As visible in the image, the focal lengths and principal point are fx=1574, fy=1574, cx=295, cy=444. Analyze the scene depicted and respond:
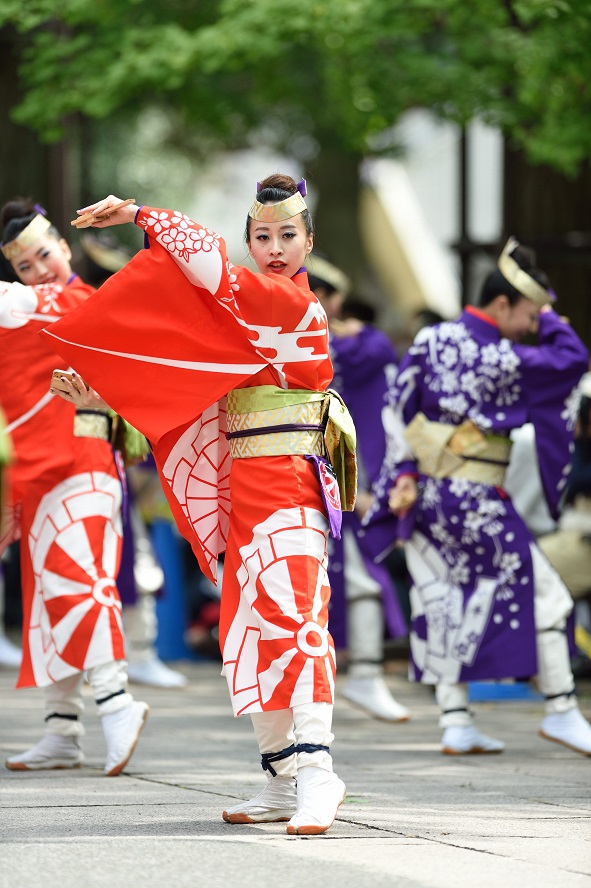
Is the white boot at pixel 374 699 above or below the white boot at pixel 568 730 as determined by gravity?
below

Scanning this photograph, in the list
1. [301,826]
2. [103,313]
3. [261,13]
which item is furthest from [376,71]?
[301,826]

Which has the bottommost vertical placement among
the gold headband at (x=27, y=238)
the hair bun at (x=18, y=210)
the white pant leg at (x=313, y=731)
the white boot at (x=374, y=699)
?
the white boot at (x=374, y=699)

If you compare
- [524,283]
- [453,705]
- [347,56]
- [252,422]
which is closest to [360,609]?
[453,705]

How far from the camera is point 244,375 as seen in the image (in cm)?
410

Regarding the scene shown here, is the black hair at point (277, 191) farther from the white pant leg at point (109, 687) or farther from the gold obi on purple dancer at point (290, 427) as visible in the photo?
the white pant leg at point (109, 687)

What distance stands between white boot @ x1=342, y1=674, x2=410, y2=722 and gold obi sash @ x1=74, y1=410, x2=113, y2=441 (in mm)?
2193

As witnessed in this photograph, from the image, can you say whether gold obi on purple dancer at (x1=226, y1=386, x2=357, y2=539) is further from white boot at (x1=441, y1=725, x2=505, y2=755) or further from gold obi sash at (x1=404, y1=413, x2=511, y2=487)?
white boot at (x1=441, y1=725, x2=505, y2=755)

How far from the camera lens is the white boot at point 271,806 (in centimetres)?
406

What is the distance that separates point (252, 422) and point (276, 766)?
2.98 ft

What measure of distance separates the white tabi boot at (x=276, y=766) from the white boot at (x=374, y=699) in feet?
8.59

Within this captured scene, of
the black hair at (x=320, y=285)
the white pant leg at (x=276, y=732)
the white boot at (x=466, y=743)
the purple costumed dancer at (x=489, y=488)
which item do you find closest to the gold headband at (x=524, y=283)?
the purple costumed dancer at (x=489, y=488)

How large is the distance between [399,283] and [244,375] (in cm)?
1345

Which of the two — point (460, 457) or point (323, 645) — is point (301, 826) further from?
point (460, 457)

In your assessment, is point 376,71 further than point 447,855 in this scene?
Yes
